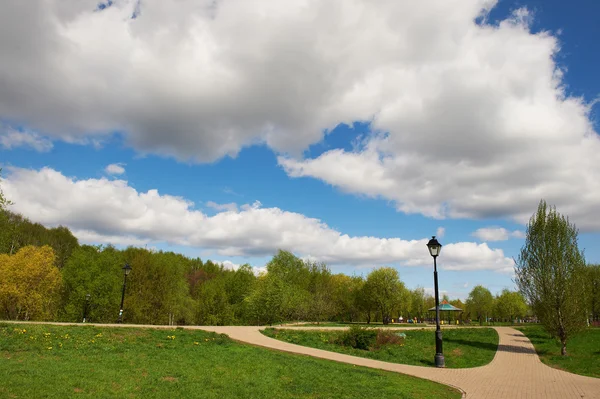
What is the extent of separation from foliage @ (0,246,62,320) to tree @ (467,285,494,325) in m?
92.5

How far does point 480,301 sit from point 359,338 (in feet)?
288

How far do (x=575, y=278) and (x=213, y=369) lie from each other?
81.4 feet

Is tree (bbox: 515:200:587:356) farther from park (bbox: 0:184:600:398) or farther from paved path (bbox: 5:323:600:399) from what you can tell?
paved path (bbox: 5:323:600:399)

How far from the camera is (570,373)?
17.2m

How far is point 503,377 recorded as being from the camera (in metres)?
15.4

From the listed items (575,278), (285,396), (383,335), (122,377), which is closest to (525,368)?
(383,335)

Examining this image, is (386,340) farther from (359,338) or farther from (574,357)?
(574,357)

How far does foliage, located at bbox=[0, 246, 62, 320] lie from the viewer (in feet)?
139

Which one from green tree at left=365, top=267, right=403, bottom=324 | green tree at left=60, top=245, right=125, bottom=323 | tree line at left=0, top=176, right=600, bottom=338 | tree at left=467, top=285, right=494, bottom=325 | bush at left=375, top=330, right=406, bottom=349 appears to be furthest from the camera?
tree at left=467, top=285, right=494, bottom=325

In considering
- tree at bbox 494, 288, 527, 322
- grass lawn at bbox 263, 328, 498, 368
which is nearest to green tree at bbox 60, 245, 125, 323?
grass lawn at bbox 263, 328, 498, 368

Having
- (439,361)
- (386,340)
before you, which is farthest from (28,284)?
(439,361)

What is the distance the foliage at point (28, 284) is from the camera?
42.4 meters

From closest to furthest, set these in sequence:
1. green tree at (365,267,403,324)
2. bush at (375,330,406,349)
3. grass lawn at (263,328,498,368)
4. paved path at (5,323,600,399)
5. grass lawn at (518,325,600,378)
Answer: paved path at (5,323,600,399) < grass lawn at (518,325,600,378) < grass lawn at (263,328,498,368) < bush at (375,330,406,349) < green tree at (365,267,403,324)

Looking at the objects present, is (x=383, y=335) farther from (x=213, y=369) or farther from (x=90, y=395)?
(x=90, y=395)
